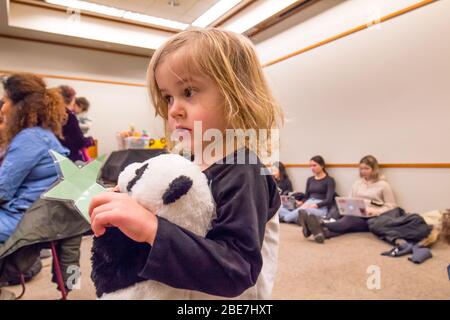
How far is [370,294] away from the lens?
1.45m

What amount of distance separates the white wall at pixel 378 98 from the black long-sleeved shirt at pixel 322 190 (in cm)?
17

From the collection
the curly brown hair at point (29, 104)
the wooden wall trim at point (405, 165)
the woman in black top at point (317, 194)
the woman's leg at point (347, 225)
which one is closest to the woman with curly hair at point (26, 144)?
the curly brown hair at point (29, 104)

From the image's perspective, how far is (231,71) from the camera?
0.41 meters

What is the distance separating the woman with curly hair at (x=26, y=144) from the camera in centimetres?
102

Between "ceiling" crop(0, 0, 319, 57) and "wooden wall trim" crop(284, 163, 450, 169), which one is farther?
"ceiling" crop(0, 0, 319, 57)

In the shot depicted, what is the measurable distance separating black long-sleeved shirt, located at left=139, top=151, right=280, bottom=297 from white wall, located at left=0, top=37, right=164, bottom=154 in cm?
380

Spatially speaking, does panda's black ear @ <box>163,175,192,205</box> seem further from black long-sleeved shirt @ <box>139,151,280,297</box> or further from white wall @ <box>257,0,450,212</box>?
white wall @ <box>257,0,450,212</box>

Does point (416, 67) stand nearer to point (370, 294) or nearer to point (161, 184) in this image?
point (370, 294)

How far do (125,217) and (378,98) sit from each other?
3042 millimetres

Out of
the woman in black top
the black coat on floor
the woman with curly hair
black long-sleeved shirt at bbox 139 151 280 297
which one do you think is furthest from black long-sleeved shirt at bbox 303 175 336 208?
black long-sleeved shirt at bbox 139 151 280 297

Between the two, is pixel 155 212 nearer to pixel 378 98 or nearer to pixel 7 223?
pixel 7 223

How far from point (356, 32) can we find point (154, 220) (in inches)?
130

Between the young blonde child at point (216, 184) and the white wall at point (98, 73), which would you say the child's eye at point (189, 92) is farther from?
the white wall at point (98, 73)

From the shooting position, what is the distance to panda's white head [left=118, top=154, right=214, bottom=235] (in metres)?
0.32
